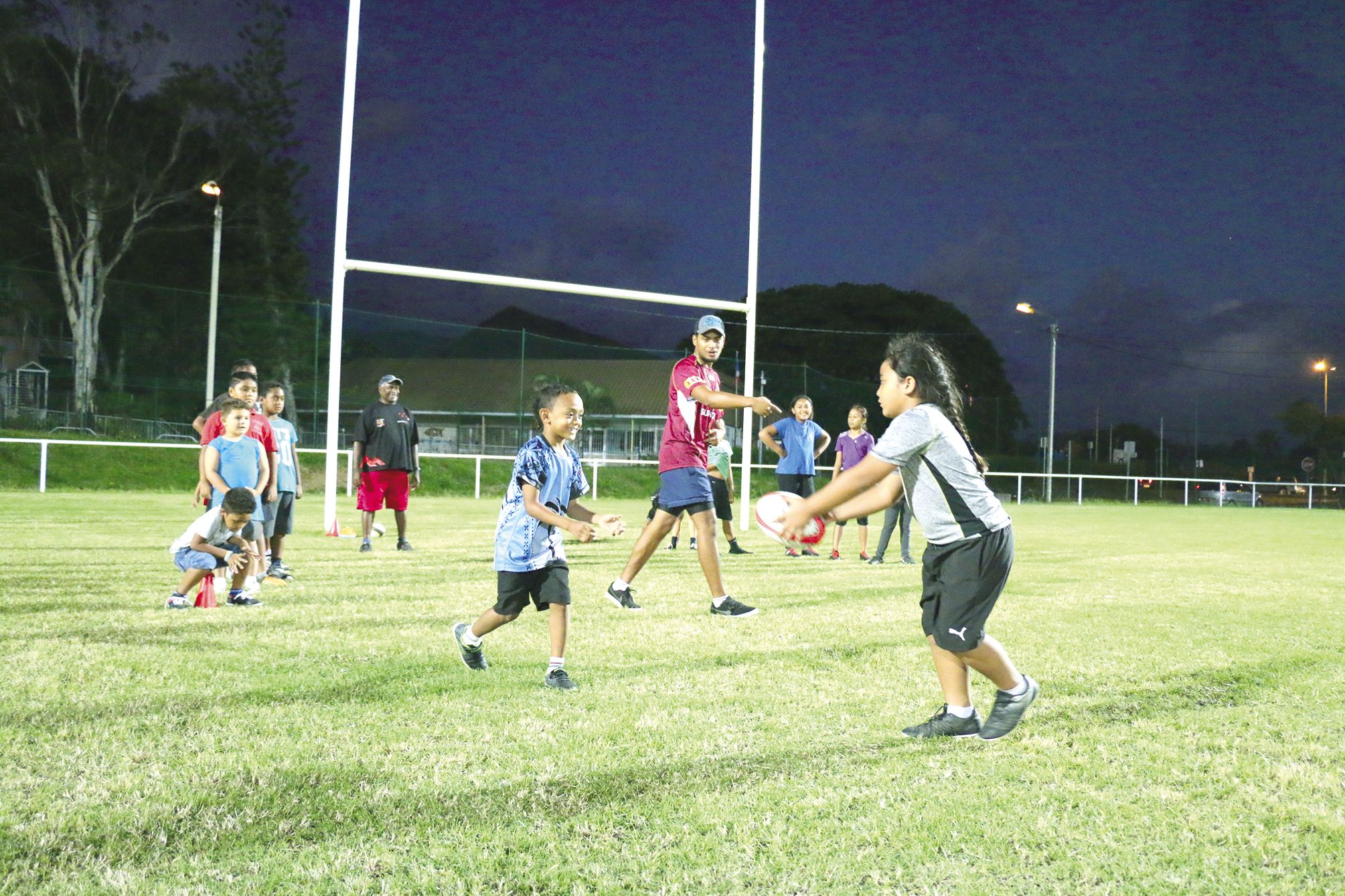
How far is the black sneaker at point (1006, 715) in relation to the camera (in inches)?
152

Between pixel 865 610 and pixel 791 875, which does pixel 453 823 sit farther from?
pixel 865 610

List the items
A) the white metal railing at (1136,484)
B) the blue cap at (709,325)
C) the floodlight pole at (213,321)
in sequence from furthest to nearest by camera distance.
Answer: the white metal railing at (1136,484) < the floodlight pole at (213,321) < the blue cap at (709,325)

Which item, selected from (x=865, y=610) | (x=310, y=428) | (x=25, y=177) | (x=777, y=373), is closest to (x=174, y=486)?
(x=310, y=428)

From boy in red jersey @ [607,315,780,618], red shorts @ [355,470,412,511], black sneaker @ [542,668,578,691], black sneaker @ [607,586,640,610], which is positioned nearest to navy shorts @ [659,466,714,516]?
boy in red jersey @ [607,315,780,618]

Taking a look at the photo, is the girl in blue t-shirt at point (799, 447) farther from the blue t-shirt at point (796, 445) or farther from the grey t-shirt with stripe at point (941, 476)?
the grey t-shirt with stripe at point (941, 476)

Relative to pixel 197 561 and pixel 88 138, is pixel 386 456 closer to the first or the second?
pixel 197 561

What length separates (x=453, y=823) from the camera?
112 inches

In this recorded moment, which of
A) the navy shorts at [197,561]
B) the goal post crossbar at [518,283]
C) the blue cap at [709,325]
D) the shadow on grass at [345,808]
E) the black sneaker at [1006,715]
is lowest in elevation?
the shadow on grass at [345,808]

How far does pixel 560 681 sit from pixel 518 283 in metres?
9.38

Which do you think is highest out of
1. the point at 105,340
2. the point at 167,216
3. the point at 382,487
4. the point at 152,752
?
the point at 167,216

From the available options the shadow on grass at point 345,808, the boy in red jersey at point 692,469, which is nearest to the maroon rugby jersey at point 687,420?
the boy in red jersey at point 692,469

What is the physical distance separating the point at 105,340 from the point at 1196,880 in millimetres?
30261

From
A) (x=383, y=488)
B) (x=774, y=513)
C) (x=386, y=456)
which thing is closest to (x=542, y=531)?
(x=774, y=513)

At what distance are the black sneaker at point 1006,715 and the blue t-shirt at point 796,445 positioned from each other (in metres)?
8.36
